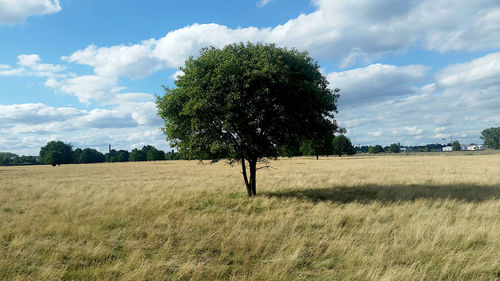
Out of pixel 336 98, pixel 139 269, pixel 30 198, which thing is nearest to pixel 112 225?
pixel 139 269

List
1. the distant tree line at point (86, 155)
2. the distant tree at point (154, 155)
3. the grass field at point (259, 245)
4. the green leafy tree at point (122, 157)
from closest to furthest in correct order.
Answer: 1. the grass field at point (259, 245)
2. the distant tree line at point (86, 155)
3. the distant tree at point (154, 155)
4. the green leafy tree at point (122, 157)

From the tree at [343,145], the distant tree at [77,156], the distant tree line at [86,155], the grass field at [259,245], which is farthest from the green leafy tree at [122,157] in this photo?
the grass field at [259,245]

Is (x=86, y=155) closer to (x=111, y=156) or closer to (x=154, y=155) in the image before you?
(x=111, y=156)

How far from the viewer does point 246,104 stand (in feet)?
52.9

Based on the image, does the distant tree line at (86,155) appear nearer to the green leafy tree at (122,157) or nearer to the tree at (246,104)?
the green leafy tree at (122,157)

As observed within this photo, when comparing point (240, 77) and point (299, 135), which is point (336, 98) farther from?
point (240, 77)

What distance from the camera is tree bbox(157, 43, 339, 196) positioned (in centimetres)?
1562

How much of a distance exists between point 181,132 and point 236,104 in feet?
13.9

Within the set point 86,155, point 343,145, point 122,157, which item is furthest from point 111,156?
point 343,145

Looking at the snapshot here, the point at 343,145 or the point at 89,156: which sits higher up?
the point at 89,156

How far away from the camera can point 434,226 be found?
401 inches

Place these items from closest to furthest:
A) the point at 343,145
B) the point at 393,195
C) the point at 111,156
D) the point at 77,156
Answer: the point at 393,195 < the point at 343,145 < the point at 77,156 < the point at 111,156

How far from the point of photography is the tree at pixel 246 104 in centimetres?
1562

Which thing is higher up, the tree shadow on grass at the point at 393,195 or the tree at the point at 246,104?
the tree at the point at 246,104
